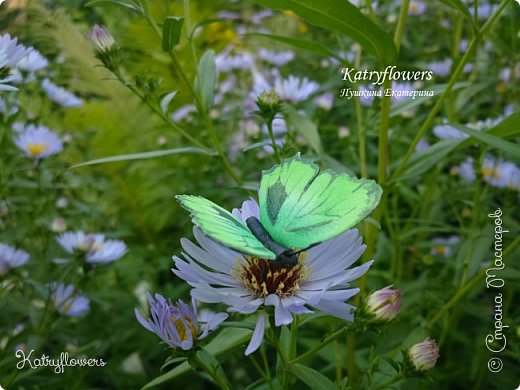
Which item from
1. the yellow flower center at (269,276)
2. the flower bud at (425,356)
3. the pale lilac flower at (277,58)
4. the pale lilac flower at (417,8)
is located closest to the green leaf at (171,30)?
the yellow flower center at (269,276)

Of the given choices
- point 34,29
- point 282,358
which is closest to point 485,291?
point 282,358

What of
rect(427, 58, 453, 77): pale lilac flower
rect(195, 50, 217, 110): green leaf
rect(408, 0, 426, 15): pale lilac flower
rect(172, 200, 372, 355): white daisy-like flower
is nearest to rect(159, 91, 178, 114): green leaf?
rect(195, 50, 217, 110): green leaf

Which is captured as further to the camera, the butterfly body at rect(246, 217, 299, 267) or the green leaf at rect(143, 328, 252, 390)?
the green leaf at rect(143, 328, 252, 390)

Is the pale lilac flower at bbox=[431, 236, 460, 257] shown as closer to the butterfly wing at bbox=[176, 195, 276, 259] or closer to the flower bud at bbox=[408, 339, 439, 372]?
the flower bud at bbox=[408, 339, 439, 372]

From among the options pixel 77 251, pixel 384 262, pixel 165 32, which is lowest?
pixel 384 262

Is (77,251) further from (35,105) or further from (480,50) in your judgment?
(480,50)

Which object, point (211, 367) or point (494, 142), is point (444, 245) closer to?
point (494, 142)
